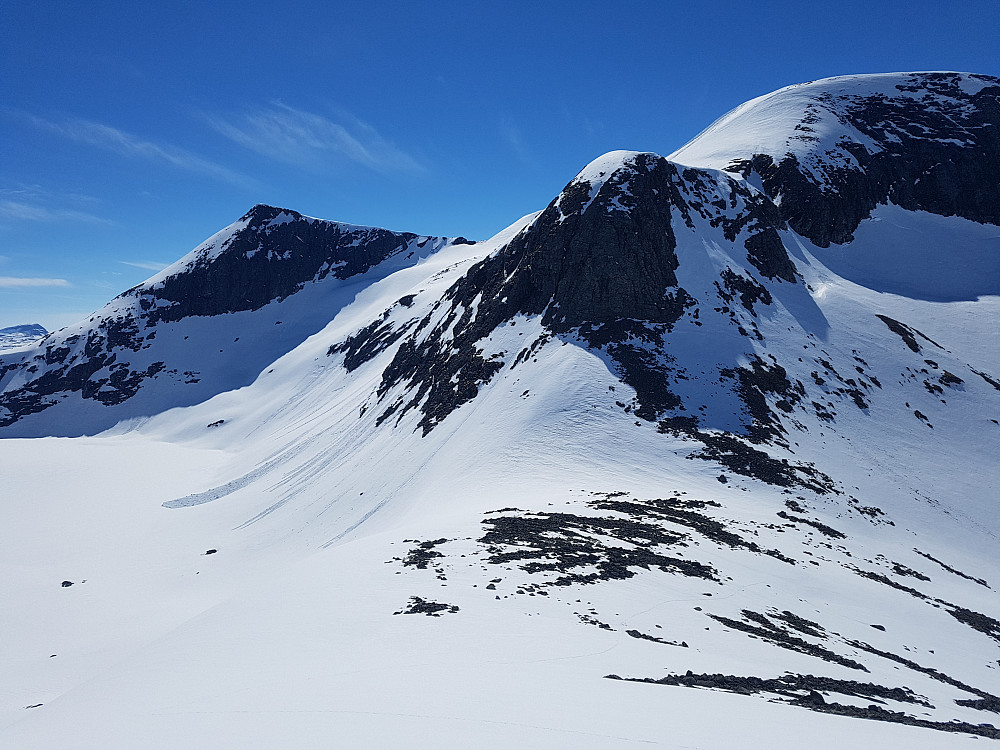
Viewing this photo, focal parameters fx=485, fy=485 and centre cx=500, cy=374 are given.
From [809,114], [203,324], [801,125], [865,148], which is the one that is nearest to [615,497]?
[865,148]

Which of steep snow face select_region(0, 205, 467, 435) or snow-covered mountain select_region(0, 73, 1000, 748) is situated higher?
steep snow face select_region(0, 205, 467, 435)

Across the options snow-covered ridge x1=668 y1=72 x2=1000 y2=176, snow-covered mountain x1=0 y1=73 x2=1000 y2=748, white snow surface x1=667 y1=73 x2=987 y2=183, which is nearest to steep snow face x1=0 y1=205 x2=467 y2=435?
snow-covered mountain x1=0 y1=73 x2=1000 y2=748

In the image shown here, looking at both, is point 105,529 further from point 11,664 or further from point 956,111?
point 956,111

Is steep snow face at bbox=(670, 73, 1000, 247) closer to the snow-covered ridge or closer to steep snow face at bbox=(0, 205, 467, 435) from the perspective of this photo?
the snow-covered ridge

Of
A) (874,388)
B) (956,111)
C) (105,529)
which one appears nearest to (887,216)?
(956,111)

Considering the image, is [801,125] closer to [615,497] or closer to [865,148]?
[865,148]

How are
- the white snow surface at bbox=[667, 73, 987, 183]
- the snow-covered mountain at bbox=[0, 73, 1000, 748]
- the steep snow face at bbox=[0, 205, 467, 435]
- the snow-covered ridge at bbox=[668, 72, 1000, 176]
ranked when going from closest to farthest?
1. the snow-covered mountain at bbox=[0, 73, 1000, 748]
2. the white snow surface at bbox=[667, 73, 987, 183]
3. the snow-covered ridge at bbox=[668, 72, 1000, 176]
4. the steep snow face at bbox=[0, 205, 467, 435]
